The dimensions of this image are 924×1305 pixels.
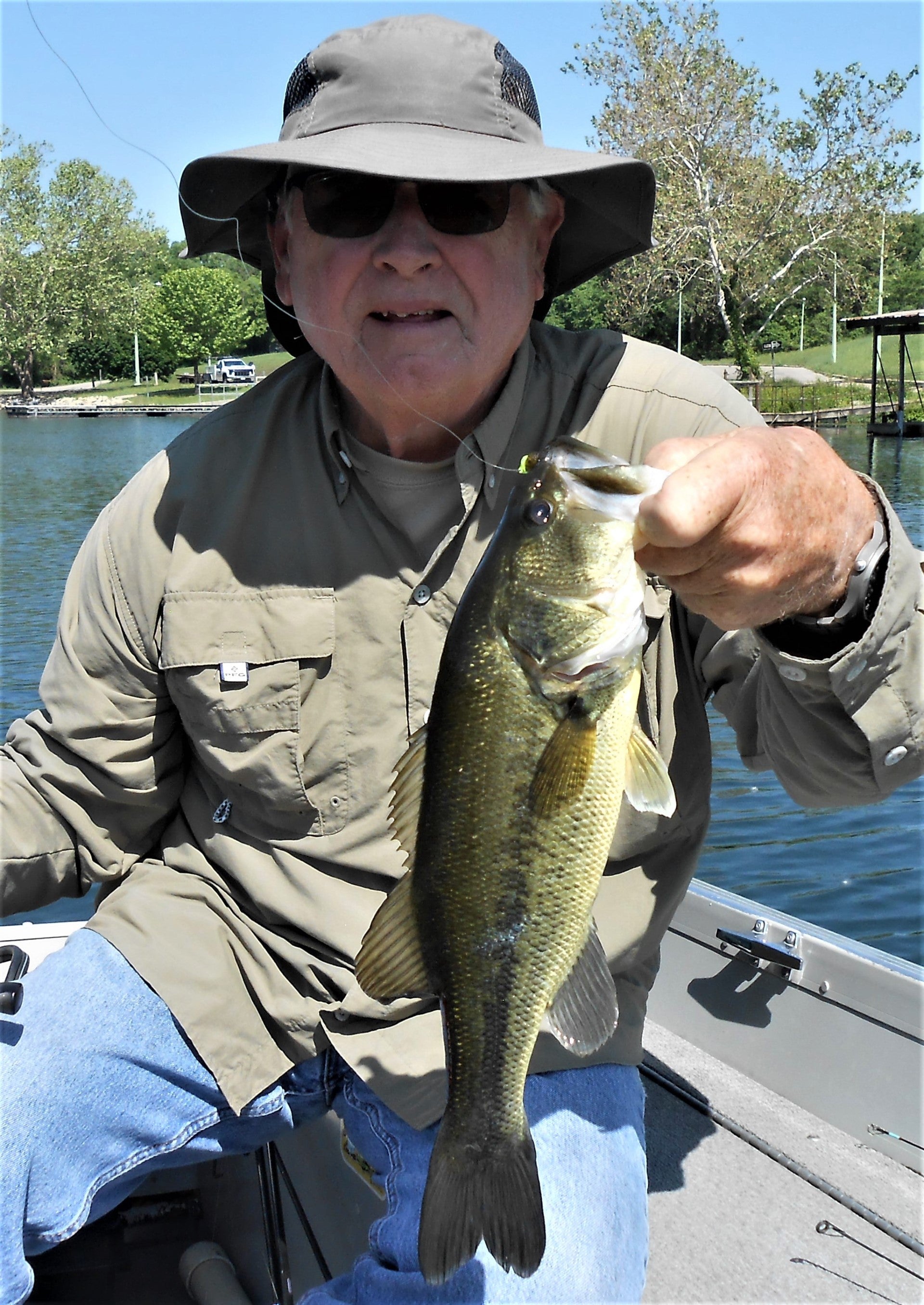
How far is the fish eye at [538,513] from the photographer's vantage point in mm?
1944

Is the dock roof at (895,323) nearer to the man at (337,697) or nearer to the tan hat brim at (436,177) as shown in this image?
the tan hat brim at (436,177)

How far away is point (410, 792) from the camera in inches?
82.6

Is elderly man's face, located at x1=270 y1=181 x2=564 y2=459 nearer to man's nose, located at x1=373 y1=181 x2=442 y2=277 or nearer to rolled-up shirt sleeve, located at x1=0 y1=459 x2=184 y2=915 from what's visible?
man's nose, located at x1=373 y1=181 x2=442 y2=277

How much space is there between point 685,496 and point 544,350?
146cm

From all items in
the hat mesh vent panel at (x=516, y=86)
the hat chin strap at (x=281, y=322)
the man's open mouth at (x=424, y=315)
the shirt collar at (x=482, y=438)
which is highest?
the hat mesh vent panel at (x=516, y=86)

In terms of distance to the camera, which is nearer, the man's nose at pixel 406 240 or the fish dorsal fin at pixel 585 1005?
the fish dorsal fin at pixel 585 1005

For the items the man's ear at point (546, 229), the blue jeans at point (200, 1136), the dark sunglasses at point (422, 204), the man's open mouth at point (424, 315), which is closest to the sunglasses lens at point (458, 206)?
the dark sunglasses at point (422, 204)

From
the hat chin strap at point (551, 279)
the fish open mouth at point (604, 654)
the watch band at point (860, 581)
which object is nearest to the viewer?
the fish open mouth at point (604, 654)

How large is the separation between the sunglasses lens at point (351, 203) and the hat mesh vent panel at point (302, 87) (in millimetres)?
325

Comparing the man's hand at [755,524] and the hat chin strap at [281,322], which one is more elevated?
the hat chin strap at [281,322]

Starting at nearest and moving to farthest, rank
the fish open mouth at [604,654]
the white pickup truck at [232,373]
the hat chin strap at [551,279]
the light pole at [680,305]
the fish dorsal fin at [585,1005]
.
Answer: the fish open mouth at [604,654] < the fish dorsal fin at [585,1005] < the hat chin strap at [551,279] < the light pole at [680,305] < the white pickup truck at [232,373]

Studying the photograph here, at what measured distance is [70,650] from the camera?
299 centimetres

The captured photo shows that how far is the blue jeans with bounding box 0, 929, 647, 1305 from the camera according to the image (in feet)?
7.79

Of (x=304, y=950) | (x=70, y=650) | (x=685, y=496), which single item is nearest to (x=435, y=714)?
(x=685, y=496)
